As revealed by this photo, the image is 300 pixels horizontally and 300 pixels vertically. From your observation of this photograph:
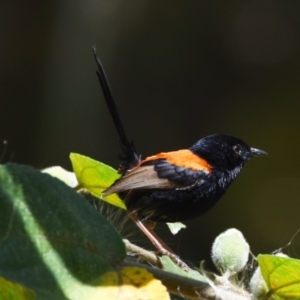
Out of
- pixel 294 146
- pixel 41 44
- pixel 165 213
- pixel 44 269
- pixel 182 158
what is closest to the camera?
pixel 44 269

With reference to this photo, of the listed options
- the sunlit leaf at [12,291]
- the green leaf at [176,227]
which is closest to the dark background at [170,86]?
the green leaf at [176,227]

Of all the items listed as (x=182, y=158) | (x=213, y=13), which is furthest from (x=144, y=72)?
(x=182, y=158)

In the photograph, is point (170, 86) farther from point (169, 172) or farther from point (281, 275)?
point (281, 275)

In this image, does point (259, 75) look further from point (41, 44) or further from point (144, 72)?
point (41, 44)

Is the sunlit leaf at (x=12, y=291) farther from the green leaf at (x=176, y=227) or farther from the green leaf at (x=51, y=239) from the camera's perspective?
the green leaf at (x=176, y=227)

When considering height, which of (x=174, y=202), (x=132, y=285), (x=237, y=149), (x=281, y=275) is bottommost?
(x=174, y=202)

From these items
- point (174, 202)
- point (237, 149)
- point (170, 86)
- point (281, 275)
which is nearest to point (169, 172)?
point (174, 202)

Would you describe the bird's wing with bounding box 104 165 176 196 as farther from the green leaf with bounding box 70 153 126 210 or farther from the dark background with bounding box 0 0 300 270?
the dark background with bounding box 0 0 300 270
